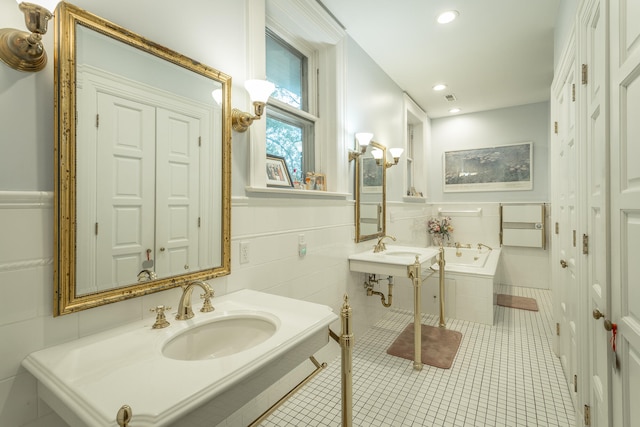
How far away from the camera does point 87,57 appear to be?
106 centimetres

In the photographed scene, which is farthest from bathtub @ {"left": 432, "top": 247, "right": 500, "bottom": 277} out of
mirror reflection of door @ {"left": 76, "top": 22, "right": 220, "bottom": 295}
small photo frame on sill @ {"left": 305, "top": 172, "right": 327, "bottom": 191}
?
mirror reflection of door @ {"left": 76, "top": 22, "right": 220, "bottom": 295}

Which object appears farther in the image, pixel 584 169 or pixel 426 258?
pixel 426 258

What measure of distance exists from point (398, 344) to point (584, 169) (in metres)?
1.91

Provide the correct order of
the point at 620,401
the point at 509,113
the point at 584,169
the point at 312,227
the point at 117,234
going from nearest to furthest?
the point at 620,401, the point at 117,234, the point at 584,169, the point at 312,227, the point at 509,113

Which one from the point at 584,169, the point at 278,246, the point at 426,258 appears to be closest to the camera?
the point at 584,169

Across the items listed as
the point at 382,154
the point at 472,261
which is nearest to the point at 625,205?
the point at 382,154

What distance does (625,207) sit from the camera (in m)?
0.91

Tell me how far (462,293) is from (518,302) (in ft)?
3.74

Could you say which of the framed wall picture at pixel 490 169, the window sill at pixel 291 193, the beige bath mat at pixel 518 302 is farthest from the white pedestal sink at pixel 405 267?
the framed wall picture at pixel 490 169

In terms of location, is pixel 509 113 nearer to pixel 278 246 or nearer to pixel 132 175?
pixel 278 246

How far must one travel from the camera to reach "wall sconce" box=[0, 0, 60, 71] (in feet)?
2.82

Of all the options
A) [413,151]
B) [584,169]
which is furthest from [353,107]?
[413,151]

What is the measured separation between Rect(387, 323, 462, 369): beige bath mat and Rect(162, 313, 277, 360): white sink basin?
165 centimetres

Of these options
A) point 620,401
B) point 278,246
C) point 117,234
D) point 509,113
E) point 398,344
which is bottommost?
point 398,344
